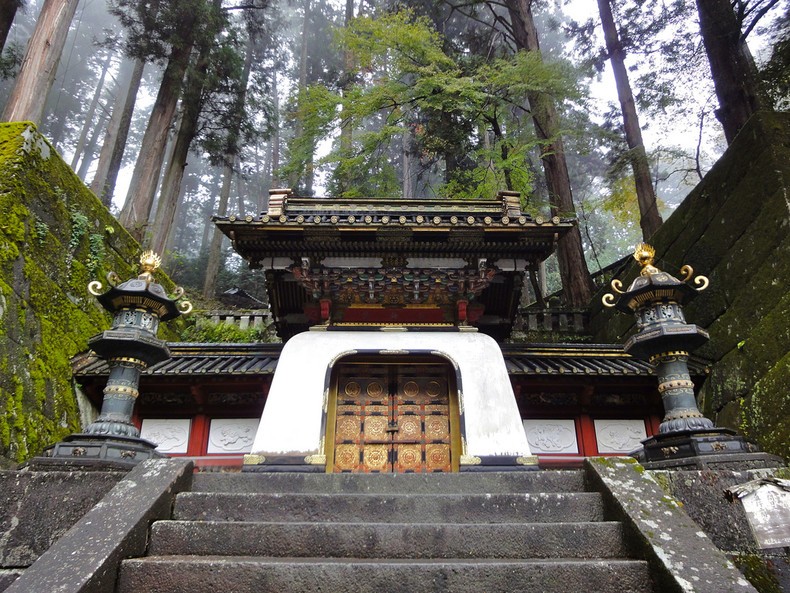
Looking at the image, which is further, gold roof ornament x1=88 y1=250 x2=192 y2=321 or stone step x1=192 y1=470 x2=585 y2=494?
gold roof ornament x1=88 y1=250 x2=192 y2=321

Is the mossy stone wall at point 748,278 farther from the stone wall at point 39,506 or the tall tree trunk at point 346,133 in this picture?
the tall tree trunk at point 346,133

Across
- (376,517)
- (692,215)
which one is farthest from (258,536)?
(692,215)

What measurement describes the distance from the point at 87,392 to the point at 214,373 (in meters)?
2.19

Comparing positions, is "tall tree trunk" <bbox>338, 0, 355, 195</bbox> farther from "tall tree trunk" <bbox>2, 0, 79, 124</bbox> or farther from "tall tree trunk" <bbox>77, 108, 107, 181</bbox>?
"tall tree trunk" <bbox>77, 108, 107, 181</bbox>

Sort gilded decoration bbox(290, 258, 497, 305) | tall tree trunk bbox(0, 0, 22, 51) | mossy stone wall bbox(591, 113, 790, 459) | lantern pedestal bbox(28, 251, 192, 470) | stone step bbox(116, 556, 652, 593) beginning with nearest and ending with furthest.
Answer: stone step bbox(116, 556, 652, 593) < lantern pedestal bbox(28, 251, 192, 470) < mossy stone wall bbox(591, 113, 790, 459) < gilded decoration bbox(290, 258, 497, 305) < tall tree trunk bbox(0, 0, 22, 51)

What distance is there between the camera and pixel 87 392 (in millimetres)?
8281

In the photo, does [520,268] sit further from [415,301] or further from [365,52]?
[365,52]

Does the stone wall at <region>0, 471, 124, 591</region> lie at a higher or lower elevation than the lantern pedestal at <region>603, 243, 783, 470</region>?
lower

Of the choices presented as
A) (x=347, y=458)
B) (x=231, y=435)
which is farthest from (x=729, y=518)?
(x=231, y=435)

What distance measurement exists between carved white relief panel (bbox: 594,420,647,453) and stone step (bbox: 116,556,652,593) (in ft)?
17.7

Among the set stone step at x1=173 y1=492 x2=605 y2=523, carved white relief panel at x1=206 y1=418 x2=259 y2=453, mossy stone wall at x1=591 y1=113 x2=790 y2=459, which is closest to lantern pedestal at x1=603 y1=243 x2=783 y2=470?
stone step at x1=173 y1=492 x2=605 y2=523

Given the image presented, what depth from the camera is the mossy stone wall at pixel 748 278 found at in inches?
258

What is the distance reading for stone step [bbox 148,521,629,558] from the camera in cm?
340

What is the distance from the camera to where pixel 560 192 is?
567 inches
